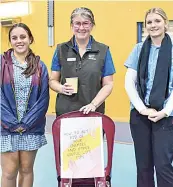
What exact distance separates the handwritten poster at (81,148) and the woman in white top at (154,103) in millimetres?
264

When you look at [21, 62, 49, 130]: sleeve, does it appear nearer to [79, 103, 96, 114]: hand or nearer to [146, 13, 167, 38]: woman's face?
[79, 103, 96, 114]: hand

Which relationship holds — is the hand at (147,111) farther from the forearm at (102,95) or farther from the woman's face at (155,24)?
the woman's face at (155,24)

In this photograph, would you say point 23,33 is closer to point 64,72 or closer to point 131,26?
point 64,72

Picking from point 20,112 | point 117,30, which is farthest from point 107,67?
point 117,30

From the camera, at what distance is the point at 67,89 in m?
2.08

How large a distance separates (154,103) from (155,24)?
18.1 inches

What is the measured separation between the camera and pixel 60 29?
566 cm

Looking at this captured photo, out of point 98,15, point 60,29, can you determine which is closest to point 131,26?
point 98,15

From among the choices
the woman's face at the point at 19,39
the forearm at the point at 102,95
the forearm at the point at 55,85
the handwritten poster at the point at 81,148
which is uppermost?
the woman's face at the point at 19,39

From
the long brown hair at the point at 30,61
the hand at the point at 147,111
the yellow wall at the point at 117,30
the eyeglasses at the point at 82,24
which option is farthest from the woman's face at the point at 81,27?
the yellow wall at the point at 117,30

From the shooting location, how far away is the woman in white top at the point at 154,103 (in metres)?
1.95

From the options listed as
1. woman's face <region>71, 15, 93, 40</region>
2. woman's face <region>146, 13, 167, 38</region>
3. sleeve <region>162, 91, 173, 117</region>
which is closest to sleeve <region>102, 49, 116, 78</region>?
woman's face <region>71, 15, 93, 40</region>

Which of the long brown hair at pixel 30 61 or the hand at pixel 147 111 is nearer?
the hand at pixel 147 111

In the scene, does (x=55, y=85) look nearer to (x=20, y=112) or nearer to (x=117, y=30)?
(x=20, y=112)
